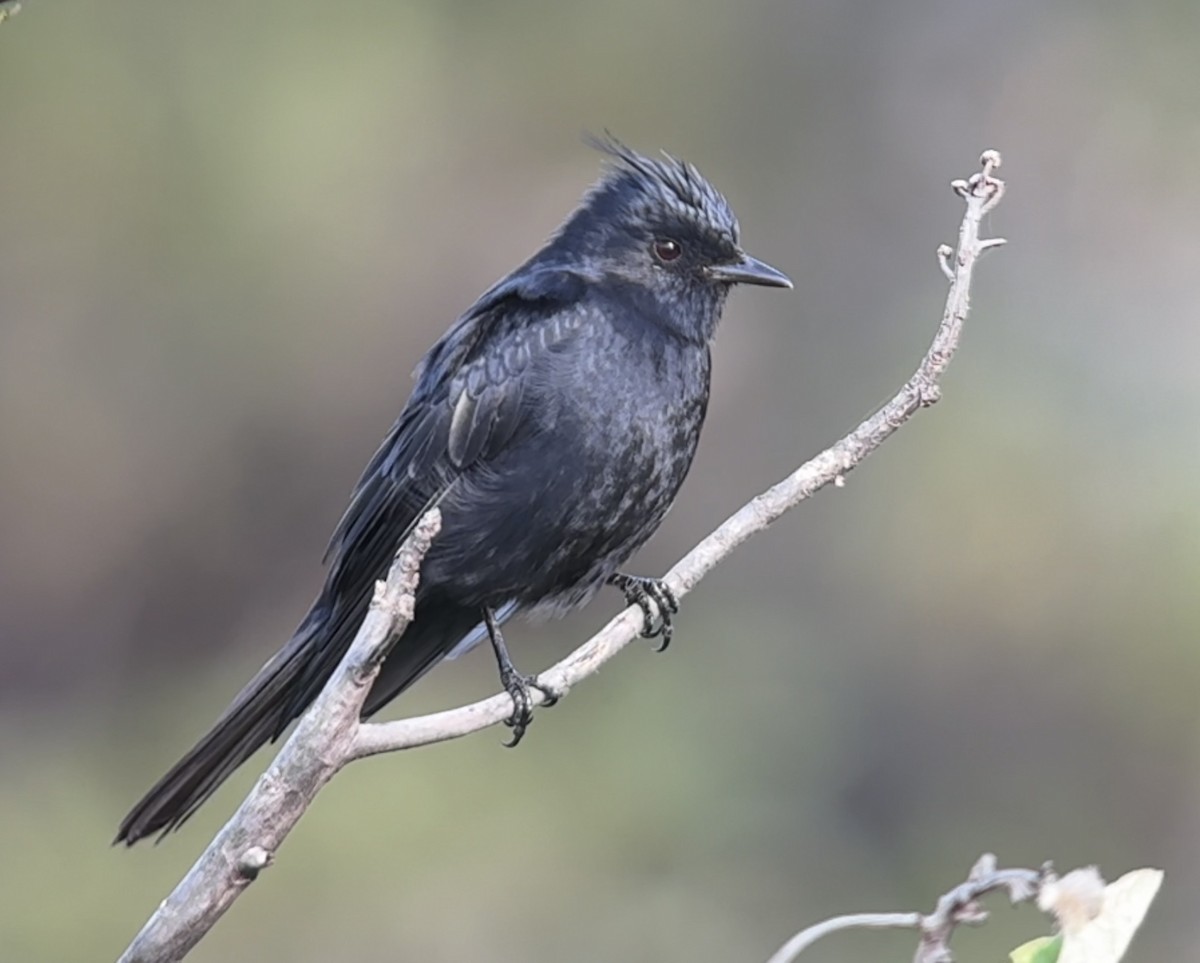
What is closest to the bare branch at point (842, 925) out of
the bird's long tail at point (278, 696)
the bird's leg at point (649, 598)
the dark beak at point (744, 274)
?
the bird's long tail at point (278, 696)

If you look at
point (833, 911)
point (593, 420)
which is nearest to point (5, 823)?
point (833, 911)

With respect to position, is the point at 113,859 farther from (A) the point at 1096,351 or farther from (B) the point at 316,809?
(A) the point at 1096,351

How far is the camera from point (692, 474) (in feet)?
28.8

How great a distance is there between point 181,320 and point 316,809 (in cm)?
266

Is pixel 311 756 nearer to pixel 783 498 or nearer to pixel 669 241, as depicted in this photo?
pixel 783 498

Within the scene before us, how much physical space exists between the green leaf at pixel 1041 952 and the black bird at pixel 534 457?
77.6 inches

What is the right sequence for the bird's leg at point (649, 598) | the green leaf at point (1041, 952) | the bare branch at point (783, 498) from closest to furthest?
the green leaf at point (1041, 952)
the bare branch at point (783, 498)
the bird's leg at point (649, 598)

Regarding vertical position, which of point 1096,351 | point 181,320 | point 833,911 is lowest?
point 833,911

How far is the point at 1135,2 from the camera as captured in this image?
9.44 meters

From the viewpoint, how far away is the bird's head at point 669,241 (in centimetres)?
455

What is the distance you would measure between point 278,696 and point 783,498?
1364mm

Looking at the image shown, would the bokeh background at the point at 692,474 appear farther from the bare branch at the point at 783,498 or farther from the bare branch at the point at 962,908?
the bare branch at the point at 962,908

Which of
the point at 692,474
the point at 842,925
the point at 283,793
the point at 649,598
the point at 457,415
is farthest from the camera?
the point at 692,474

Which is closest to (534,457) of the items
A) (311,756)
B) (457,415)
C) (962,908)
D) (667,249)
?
(457,415)
